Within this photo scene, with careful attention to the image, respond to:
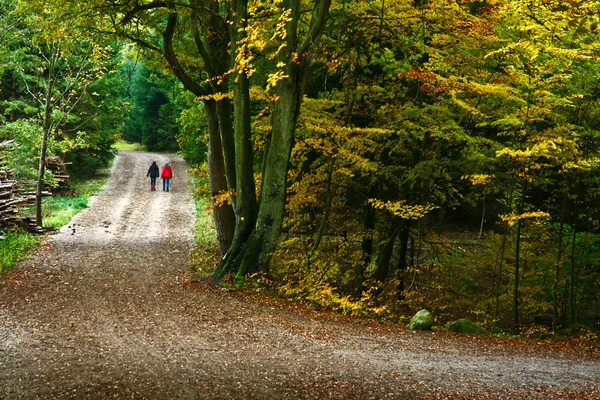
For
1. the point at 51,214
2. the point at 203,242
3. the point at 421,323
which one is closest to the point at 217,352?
the point at 421,323

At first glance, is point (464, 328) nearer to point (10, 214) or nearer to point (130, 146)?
point (10, 214)

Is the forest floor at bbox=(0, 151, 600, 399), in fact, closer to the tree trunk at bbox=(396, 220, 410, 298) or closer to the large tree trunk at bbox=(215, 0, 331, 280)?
the large tree trunk at bbox=(215, 0, 331, 280)

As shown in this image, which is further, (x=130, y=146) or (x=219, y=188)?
(x=130, y=146)

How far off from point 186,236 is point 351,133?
10.2 metres

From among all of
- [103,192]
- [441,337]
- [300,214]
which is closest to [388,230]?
[300,214]

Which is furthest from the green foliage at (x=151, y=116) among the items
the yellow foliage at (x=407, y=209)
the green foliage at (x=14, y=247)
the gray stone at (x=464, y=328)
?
the gray stone at (x=464, y=328)

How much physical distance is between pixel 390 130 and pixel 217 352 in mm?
6574

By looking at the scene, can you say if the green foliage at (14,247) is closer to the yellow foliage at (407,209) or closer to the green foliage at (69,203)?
the green foliage at (69,203)

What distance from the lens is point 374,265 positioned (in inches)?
590

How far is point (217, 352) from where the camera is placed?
26.7 ft

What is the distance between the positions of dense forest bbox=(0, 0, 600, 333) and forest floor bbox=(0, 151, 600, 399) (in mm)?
1979

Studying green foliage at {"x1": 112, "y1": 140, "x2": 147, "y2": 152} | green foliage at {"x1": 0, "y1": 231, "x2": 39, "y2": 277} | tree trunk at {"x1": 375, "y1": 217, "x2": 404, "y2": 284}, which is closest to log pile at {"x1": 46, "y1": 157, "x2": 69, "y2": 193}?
green foliage at {"x1": 0, "y1": 231, "x2": 39, "y2": 277}

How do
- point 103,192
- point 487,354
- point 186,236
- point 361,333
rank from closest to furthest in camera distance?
point 487,354 < point 361,333 < point 186,236 < point 103,192

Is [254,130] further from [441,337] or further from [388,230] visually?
[441,337]
